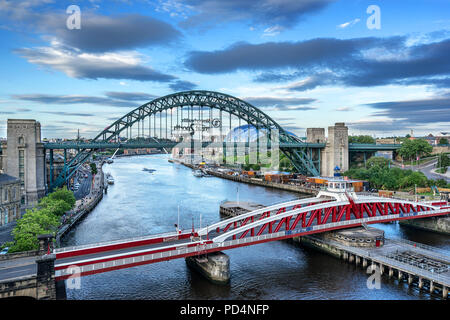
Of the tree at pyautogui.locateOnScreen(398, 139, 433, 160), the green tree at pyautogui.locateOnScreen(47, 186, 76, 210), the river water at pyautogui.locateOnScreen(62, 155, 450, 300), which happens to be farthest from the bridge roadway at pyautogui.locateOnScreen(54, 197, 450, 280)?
the tree at pyautogui.locateOnScreen(398, 139, 433, 160)

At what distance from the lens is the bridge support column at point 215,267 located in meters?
19.9

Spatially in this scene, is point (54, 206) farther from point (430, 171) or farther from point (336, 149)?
point (430, 171)

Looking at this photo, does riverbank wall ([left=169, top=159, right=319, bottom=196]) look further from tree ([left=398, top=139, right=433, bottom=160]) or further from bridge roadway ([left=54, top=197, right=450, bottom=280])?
bridge roadway ([left=54, top=197, right=450, bottom=280])

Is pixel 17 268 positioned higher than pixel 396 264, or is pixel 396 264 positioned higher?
pixel 17 268

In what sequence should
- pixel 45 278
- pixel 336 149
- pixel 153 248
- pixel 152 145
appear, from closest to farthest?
pixel 45 278 → pixel 153 248 → pixel 152 145 → pixel 336 149

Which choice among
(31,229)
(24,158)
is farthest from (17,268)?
(24,158)

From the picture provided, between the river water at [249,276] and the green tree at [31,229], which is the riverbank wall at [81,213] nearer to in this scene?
the river water at [249,276]

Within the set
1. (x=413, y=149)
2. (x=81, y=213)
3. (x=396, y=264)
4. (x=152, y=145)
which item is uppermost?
(x=152, y=145)

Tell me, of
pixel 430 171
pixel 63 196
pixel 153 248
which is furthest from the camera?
pixel 430 171

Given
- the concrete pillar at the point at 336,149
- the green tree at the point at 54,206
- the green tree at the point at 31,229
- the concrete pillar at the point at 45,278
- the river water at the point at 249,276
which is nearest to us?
the concrete pillar at the point at 45,278

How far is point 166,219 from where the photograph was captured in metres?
35.8

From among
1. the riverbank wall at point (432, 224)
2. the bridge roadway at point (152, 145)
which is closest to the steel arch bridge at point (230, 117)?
the bridge roadway at point (152, 145)

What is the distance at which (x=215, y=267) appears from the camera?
65.7 feet
